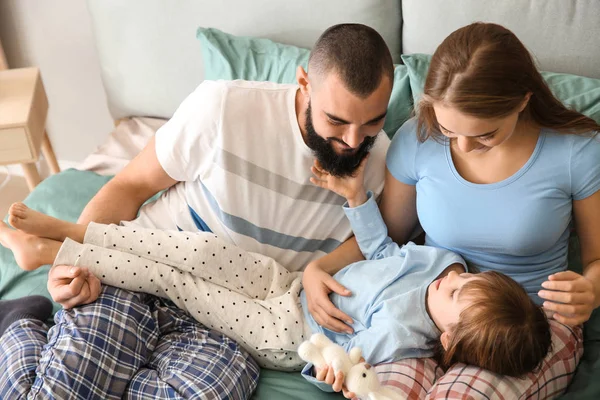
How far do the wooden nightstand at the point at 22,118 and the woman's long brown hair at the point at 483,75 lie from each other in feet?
4.53

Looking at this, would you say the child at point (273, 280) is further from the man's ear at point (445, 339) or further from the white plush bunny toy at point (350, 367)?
the white plush bunny toy at point (350, 367)

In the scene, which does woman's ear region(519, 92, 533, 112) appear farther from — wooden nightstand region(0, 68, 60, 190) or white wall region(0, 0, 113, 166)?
white wall region(0, 0, 113, 166)

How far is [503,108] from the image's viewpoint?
1.20m

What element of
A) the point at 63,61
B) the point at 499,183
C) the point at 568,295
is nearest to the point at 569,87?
the point at 499,183

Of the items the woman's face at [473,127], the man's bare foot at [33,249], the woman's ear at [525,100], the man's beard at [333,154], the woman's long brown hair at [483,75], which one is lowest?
the man's bare foot at [33,249]

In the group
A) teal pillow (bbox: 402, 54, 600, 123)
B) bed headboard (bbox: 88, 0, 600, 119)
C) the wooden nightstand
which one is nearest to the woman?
teal pillow (bbox: 402, 54, 600, 123)

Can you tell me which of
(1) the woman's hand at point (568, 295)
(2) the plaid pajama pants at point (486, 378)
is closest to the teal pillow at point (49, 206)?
(2) the plaid pajama pants at point (486, 378)

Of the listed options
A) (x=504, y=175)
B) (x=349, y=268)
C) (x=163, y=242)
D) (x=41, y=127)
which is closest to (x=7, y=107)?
(x=41, y=127)

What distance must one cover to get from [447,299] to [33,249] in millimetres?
950

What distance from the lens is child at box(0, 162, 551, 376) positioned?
4.45 ft

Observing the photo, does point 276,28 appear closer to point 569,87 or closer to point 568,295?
point 569,87

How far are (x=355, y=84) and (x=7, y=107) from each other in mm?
1364

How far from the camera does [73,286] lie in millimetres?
1357

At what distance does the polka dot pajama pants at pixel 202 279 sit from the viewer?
1.45 meters
